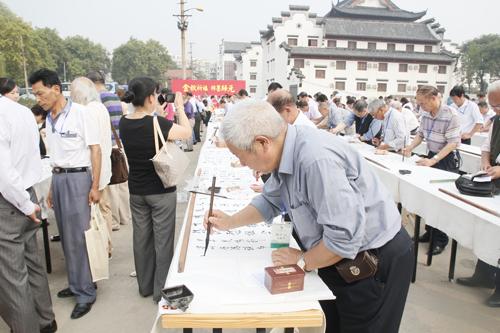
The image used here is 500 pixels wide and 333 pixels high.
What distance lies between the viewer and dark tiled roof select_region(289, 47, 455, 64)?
28.4m

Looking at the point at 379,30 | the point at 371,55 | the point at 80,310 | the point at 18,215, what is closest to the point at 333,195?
the point at 18,215

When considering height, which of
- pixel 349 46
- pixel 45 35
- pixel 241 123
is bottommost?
pixel 241 123

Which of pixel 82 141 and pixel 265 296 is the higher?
pixel 82 141

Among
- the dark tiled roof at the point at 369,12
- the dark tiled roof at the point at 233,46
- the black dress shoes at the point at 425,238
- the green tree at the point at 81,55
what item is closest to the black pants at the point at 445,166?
the black dress shoes at the point at 425,238

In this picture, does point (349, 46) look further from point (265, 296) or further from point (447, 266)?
point (265, 296)

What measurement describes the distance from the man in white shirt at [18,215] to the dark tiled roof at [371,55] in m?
28.0

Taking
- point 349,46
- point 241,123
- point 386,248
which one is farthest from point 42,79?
point 349,46

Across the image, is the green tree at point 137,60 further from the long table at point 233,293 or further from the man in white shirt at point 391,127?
the long table at point 233,293

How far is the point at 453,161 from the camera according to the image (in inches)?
142

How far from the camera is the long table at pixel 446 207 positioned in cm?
205

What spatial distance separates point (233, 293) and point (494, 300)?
234 centimetres

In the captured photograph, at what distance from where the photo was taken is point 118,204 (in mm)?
4129

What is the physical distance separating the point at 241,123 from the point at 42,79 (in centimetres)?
167

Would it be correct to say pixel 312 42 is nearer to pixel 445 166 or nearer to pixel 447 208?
pixel 445 166
